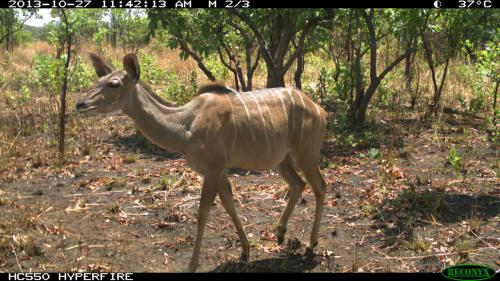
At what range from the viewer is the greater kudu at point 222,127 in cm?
474

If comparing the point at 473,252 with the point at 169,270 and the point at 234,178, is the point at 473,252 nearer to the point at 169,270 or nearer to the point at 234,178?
the point at 169,270

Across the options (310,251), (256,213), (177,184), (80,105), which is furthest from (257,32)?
(80,105)

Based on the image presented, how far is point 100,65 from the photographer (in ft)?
15.9

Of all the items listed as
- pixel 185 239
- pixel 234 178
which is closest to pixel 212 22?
pixel 234 178

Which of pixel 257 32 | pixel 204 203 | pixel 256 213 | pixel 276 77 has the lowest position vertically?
pixel 256 213

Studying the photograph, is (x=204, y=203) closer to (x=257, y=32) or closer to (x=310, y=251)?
(x=310, y=251)

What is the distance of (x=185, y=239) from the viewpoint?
5.83 meters

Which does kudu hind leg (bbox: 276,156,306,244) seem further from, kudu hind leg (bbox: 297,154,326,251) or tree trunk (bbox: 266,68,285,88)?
tree trunk (bbox: 266,68,285,88)

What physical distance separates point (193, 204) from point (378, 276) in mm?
2648

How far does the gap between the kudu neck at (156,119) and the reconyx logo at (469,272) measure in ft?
9.33

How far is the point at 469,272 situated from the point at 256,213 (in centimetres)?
260

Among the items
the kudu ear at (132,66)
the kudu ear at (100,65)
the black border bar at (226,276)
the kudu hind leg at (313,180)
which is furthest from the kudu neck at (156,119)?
the kudu hind leg at (313,180)

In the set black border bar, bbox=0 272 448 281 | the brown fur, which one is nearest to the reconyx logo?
black border bar, bbox=0 272 448 281

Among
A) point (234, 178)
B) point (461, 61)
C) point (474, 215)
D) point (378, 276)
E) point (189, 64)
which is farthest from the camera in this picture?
point (189, 64)
